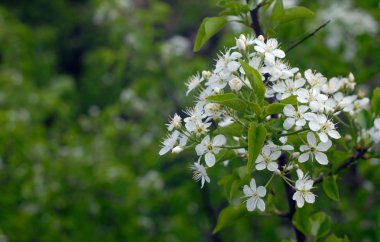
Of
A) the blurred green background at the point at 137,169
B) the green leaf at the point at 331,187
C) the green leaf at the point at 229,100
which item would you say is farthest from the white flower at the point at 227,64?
the blurred green background at the point at 137,169

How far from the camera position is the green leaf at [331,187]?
1937mm

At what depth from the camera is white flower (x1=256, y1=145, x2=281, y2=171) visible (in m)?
1.69

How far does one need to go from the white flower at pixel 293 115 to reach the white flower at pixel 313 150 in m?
0.07

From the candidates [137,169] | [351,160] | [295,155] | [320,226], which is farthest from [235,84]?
[137,169]

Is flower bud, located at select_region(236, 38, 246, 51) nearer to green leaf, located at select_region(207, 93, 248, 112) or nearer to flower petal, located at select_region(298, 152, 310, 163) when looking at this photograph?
green leaf, located at select_region(207, 93, 248, 112)

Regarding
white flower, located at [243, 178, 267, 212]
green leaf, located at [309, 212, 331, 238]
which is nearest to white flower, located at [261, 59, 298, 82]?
white flower, located at [243, 178, 267, 212]

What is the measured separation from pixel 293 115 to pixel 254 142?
16cm

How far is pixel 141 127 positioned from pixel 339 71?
219 centimetres

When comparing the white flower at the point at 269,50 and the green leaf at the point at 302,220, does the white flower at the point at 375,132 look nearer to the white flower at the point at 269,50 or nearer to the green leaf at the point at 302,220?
the green leaf at the point at 302,220

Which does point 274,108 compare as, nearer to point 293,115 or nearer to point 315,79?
point 293,115

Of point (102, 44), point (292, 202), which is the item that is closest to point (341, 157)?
point (292, 202)

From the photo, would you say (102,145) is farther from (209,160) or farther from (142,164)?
(209,160)

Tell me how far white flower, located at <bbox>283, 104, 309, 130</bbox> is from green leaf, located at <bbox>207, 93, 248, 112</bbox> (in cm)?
12

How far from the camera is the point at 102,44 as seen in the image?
1120cm
